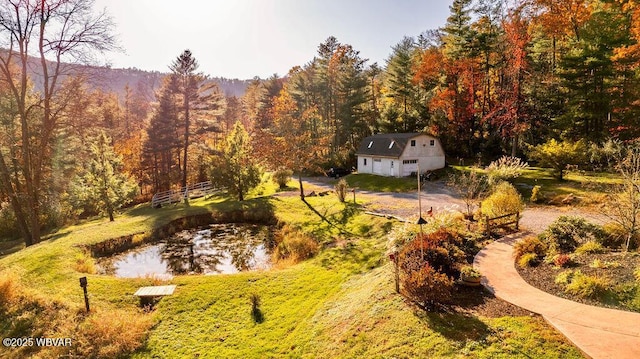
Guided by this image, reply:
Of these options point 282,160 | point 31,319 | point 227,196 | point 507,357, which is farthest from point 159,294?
point 227,196

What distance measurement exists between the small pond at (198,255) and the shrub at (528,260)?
11.3m

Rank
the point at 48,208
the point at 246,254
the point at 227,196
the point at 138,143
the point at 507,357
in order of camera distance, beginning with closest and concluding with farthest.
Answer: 1. the point at 507,357
2. the point at 246,254
3. the point at 48,208
4. the point at 227,196
5. the point at 138,143

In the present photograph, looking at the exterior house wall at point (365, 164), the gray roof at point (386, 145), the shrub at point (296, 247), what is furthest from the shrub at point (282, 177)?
the shrub at point (296, 247)

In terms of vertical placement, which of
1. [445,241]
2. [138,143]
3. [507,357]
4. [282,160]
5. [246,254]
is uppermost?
[138,143]

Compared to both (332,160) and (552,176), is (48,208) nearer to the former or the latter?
(332,160)

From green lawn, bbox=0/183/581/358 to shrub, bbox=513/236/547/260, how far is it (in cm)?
485

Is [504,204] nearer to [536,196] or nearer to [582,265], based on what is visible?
[582,265]

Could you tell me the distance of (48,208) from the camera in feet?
89.9

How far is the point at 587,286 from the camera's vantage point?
30.0 feet

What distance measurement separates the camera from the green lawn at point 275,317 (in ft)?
25.5

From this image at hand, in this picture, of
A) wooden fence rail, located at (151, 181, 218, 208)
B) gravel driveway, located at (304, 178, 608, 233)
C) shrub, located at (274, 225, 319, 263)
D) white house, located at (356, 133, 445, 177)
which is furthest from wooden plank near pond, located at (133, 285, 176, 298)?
white house, located at (356, 133, 445, 177)

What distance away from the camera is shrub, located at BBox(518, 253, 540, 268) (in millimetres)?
11492

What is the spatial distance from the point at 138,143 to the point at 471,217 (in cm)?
4791

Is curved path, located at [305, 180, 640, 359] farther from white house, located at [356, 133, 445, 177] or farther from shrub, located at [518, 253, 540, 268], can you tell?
white house, located at [356, 133, 445, 177]
